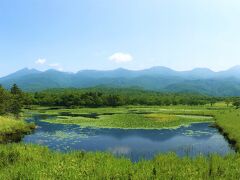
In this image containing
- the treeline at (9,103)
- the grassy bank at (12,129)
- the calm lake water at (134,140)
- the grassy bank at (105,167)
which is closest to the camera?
the grassy bank at (105,167)

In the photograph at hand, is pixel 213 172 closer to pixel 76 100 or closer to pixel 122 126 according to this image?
pixel 122 126

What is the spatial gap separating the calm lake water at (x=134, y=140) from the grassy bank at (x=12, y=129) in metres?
1.93

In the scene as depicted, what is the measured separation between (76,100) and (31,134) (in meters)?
85.6

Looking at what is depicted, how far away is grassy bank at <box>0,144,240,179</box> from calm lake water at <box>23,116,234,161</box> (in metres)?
13.1

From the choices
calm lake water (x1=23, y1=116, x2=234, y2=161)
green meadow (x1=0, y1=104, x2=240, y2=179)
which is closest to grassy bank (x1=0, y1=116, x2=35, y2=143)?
calm lake water (x1=23, y1=116, x2=234, y2=161)

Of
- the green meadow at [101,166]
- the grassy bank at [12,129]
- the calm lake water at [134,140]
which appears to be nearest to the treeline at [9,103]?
the calm lake water at [134,140]

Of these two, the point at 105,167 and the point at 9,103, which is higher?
the point at 9,103

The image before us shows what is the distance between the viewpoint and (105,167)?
25.2m

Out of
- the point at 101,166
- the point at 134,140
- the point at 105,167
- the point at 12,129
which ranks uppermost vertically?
the point at 105,167

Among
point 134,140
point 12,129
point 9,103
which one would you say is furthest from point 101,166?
point 9,103

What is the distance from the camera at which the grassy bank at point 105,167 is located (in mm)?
24078

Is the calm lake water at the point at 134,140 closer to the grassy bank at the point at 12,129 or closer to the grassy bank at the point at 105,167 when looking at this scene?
the grassy bank at the point at 12,129

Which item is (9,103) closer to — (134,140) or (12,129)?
(12,129)

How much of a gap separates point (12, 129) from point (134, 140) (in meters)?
21.8
